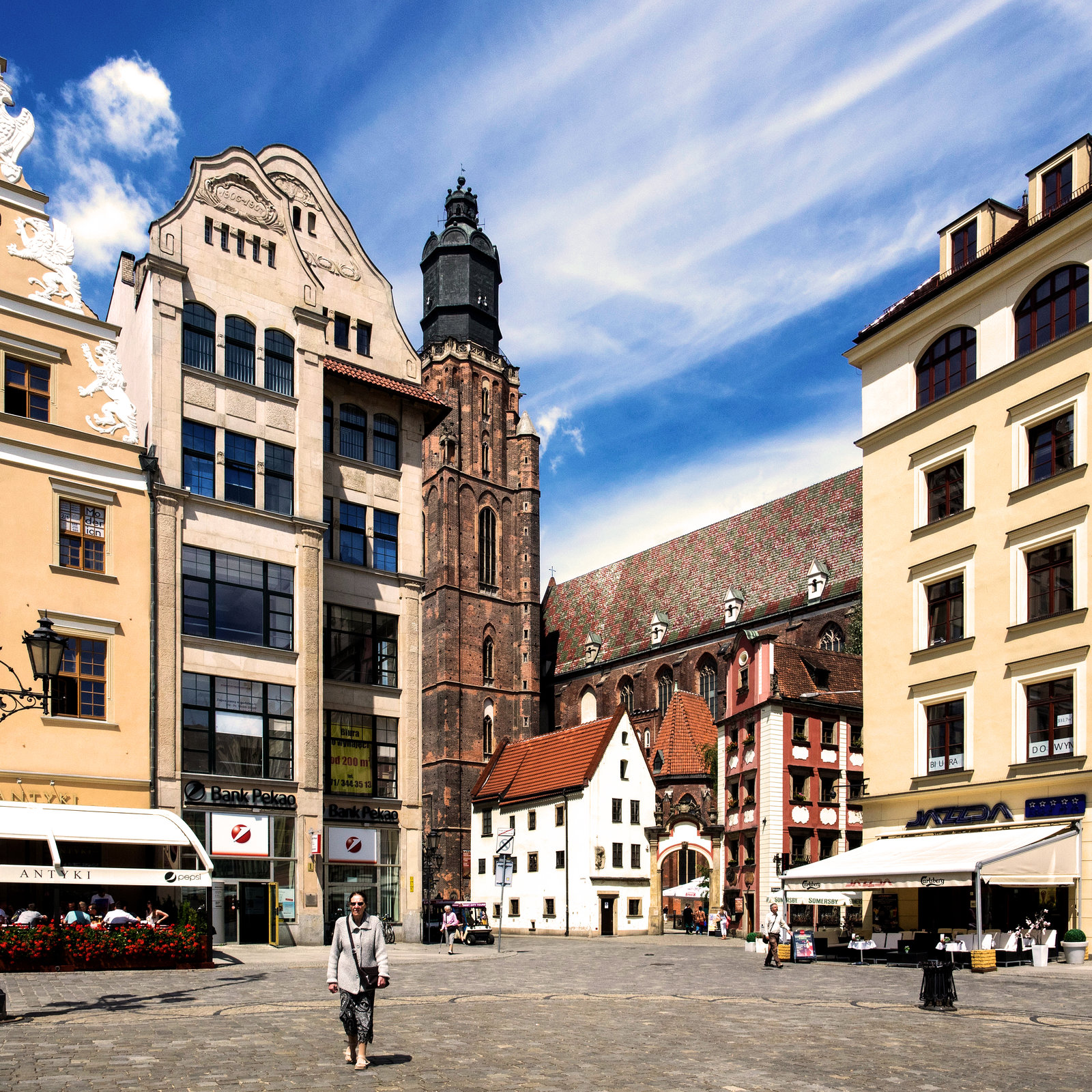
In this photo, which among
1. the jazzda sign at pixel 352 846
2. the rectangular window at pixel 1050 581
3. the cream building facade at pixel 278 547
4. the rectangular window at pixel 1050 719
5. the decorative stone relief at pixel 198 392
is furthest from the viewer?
the jazzda sign at pixel 352 846

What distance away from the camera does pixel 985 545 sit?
32500 millimetres

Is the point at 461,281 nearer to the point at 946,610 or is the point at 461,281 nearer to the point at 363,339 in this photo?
the point at 363,339

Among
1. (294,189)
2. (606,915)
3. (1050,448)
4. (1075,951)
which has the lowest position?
(606,915)

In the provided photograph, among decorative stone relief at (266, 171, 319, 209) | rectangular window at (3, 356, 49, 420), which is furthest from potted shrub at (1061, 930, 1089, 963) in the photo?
decorative stone relief at (266, 171, 319, 209)

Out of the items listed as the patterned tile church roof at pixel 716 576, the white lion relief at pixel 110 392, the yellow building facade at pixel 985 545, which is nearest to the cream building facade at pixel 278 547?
the white lion relief at pixel 110 392

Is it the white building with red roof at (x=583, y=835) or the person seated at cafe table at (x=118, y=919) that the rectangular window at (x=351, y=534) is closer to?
the person seated at cafe table at (x=118, y=919)

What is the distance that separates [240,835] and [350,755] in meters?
5.36

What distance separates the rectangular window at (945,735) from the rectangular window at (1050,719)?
2434 millimetres

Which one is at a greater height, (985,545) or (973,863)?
(985,545)

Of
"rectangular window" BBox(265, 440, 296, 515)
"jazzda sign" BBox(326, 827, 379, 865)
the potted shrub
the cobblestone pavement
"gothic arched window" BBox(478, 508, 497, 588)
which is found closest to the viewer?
the cobblestone pavement

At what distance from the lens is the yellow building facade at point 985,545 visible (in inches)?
1179

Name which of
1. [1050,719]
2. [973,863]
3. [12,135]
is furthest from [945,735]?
[12,135]

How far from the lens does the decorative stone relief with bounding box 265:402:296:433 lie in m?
36.2

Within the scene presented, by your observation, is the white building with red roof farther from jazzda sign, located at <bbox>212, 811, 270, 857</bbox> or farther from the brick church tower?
jazzda sign, located at <bbox>212, 811, 270, 857</bbox>
